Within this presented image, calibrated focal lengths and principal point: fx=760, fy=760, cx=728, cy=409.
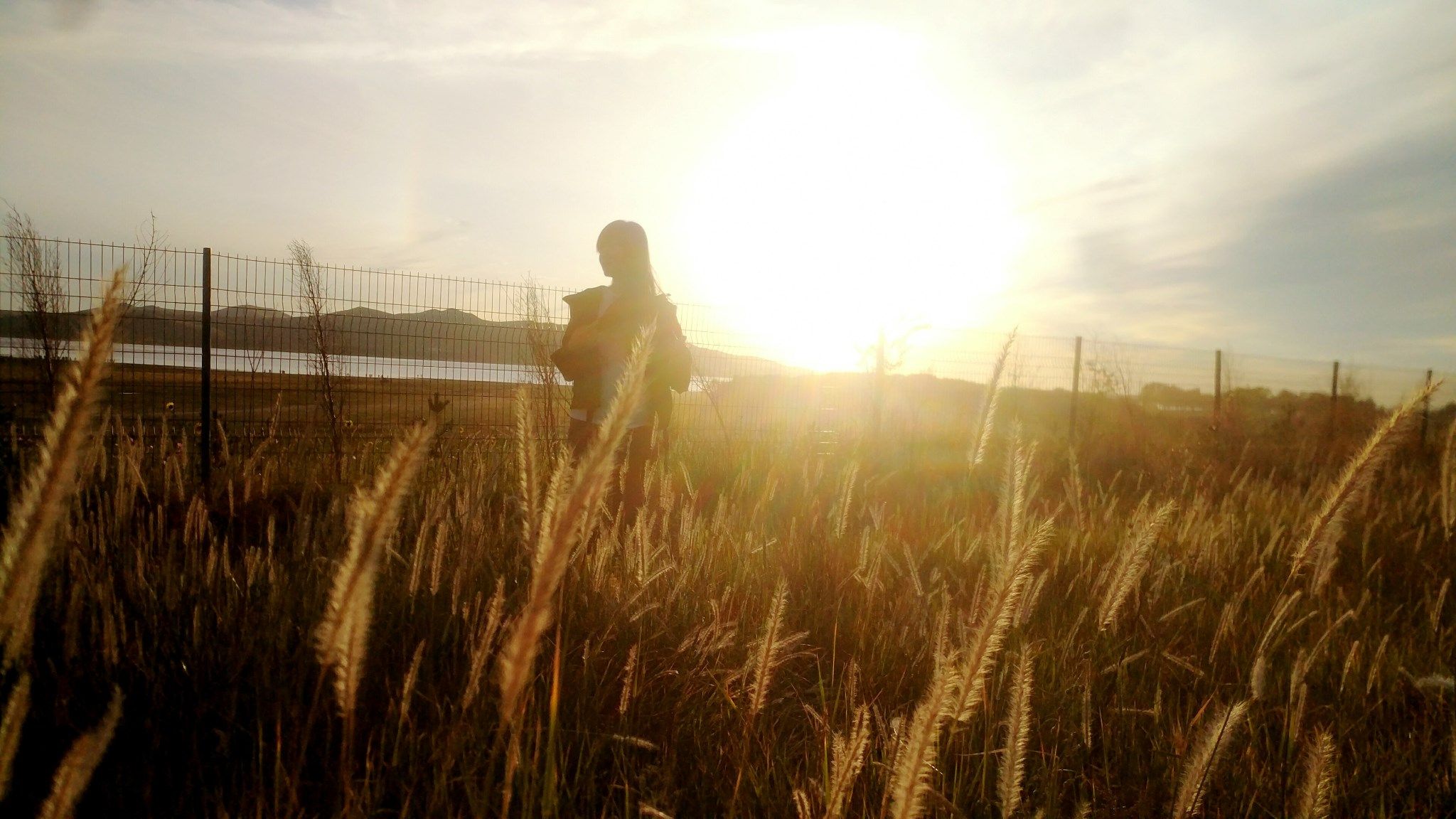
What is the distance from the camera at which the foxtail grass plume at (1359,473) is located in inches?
63.2

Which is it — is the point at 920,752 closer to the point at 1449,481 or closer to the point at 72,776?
the point at 72,776

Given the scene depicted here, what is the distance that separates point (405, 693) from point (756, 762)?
2.63 ft

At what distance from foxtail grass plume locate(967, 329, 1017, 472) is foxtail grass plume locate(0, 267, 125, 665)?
4.66 feet

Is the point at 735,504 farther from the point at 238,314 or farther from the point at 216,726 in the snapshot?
the point at 238,314

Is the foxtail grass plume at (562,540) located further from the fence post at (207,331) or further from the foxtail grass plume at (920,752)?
the fence post at (207,331)

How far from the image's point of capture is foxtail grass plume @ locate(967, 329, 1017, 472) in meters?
→ 1.60

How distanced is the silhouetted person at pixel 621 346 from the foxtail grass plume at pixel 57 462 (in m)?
2.93

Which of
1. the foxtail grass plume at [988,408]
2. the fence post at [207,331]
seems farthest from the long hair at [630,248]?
the fence post at [207,331]

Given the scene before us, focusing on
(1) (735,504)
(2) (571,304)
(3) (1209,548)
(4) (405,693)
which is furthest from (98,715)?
(3) (1209,548)

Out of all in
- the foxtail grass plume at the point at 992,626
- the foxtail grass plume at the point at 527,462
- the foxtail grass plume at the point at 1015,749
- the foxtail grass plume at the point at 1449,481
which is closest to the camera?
the foxtail grass plume at the point at 992,626

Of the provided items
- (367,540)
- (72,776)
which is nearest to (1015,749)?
(367,540)

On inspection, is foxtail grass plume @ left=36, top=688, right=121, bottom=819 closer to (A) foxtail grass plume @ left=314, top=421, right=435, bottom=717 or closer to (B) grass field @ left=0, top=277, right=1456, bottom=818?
(B) grass field @ left=0, top=277, right=1456, bottom=818

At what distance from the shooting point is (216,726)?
1521 millimetres

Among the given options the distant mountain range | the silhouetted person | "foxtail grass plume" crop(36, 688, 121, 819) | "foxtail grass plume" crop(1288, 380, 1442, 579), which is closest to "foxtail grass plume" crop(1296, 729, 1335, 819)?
"foxtail grass plume" crop(1288, 380, 1442, 579)
